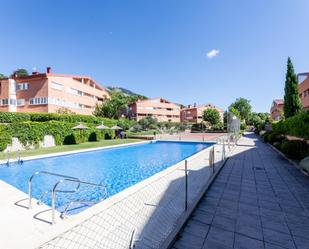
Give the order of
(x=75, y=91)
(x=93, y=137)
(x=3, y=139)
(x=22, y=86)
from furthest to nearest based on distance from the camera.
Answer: (x=75, y=91), (x=22, y=86), (x=93, y=137), (x=3, y=139)

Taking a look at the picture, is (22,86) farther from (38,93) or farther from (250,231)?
(250,231)

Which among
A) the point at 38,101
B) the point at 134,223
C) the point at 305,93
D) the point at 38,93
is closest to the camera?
the point at 134,223

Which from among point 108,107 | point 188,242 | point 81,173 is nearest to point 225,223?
point 188,242

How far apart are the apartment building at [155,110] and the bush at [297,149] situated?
45.3 metres

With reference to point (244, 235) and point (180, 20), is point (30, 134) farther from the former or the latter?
point (244, 235)

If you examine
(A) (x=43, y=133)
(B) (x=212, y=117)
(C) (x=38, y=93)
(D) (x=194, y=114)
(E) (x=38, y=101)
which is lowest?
(A) (x=43, y=133)

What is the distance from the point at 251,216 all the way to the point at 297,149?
30.8 ft

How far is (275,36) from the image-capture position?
1404cm

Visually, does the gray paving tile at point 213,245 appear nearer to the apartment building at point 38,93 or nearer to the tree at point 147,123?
the apartment building at point 38,93

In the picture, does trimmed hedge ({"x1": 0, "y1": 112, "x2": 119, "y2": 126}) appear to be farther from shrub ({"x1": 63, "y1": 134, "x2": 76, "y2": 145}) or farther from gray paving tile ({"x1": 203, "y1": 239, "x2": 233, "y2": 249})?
gray paving tile ({"x1": 203, "y1": 239, "x2": 233, "y2": 249})

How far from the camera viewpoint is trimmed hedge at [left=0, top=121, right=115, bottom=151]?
15977 millimetres

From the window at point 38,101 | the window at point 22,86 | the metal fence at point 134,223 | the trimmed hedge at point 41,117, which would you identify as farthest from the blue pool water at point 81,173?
the window at point 22,86

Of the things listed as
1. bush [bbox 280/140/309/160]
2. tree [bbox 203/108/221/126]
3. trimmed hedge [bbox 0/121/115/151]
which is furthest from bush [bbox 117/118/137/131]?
bush [bbox 280/140/309/160]

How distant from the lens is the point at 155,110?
5903 centimetres
